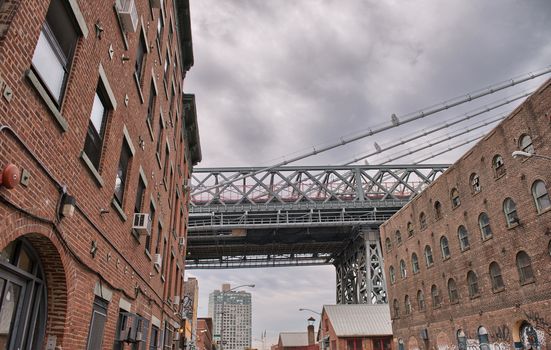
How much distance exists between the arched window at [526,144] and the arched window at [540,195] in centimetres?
152

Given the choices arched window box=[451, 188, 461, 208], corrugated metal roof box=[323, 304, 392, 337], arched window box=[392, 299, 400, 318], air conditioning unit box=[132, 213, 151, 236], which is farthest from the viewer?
corrugated metal roof box=[323, 304, 392, 337]

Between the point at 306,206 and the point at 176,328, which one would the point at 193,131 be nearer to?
the point at 176,328

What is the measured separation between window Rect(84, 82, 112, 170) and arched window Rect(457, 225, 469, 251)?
2128 centimetres

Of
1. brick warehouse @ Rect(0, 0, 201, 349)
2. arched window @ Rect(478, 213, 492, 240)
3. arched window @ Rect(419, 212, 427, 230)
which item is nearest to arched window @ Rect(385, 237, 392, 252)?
arched window @ Rect(419, 212, 427, 230)

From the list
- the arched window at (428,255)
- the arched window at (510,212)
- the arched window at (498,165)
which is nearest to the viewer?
the arched window at (510,212)

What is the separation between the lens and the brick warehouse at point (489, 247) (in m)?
18.5

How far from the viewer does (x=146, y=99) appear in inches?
522

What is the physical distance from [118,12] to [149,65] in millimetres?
4241

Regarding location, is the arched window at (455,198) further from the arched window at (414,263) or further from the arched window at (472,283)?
the arched window at (414,263)

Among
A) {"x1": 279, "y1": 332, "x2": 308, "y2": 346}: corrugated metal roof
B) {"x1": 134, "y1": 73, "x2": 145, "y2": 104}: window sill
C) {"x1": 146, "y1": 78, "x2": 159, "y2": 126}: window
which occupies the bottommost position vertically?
{"x1": 279, "y1": 332, "x2": 308, "y2": 346}: corrugated metal roof

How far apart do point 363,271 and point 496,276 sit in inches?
1234

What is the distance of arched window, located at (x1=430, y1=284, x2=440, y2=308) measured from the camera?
27.5m

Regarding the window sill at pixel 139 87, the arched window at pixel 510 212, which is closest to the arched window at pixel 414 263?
the arched window at pixel 510 212

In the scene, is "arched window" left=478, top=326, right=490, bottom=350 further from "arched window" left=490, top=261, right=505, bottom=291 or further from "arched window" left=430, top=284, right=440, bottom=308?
"arched window" left=430, top=284, right=440, bottom=308
